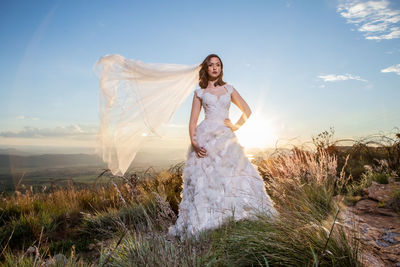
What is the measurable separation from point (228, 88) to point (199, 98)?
1.89 ft

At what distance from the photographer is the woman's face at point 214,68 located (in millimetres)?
5324

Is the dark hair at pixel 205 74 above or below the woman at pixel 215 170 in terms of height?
above

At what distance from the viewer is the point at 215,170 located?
461 centimetres

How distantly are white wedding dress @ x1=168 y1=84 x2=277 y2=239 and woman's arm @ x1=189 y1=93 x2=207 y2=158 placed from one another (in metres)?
0.07

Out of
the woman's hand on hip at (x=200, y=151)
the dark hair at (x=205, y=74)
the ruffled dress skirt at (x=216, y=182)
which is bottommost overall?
the ruffled dress skirt at (x=216, y=182)

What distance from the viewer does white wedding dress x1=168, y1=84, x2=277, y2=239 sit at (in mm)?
4352

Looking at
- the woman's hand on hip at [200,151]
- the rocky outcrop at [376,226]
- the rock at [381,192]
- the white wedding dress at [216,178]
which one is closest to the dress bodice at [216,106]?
the white wedding dress at [216,178]

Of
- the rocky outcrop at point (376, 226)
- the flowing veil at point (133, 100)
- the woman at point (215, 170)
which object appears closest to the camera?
the rocky outcrop at point (376, 226)

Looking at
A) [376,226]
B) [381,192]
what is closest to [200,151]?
[376,226]

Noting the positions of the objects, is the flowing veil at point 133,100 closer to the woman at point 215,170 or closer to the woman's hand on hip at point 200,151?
the woman at point 215,170

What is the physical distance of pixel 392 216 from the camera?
4.69m

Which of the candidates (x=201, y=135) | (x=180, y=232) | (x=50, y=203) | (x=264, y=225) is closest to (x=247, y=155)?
(x=201, y=135)

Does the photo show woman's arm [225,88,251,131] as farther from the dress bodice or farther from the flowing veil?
the flowing veil

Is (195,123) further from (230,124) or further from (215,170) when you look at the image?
(215,170)
